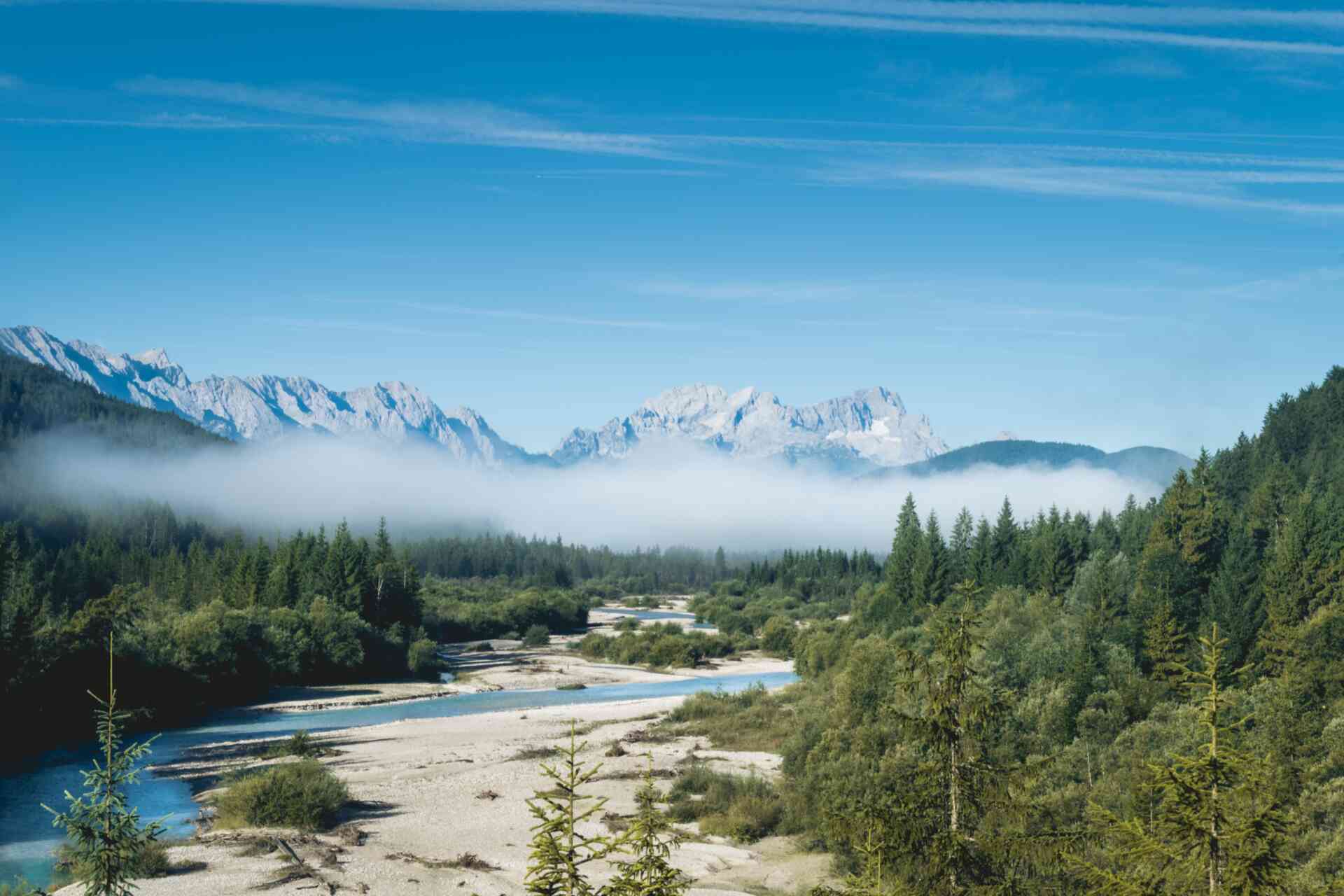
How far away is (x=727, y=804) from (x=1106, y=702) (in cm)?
1778

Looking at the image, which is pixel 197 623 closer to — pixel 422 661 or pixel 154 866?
pixel 422 661

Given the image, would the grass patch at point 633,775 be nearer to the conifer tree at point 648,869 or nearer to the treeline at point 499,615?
the conifer tree at point 648,869

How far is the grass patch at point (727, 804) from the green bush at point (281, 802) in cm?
1414

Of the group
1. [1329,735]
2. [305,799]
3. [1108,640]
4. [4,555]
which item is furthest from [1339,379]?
[4,555]

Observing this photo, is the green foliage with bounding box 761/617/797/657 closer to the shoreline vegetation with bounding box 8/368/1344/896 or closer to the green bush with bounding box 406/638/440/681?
the shoreline vegetation with bounding box 8/368/1344/896

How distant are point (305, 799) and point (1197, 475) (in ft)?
280

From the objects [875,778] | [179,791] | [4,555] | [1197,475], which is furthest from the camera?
[1197,475]

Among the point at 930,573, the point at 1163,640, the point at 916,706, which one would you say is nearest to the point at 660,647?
the point at 930,573

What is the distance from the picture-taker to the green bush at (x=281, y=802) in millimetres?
39500

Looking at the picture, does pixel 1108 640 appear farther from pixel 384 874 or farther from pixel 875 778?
pixel 384 874

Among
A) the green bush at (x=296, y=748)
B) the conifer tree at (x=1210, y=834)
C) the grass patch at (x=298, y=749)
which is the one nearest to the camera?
the conifer tree at (x=1210, y=834)

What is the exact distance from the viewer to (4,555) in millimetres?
78188

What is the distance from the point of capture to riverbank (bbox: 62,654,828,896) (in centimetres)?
3303

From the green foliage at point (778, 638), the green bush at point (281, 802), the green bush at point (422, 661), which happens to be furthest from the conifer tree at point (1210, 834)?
the green foliage at point (778, 638)
